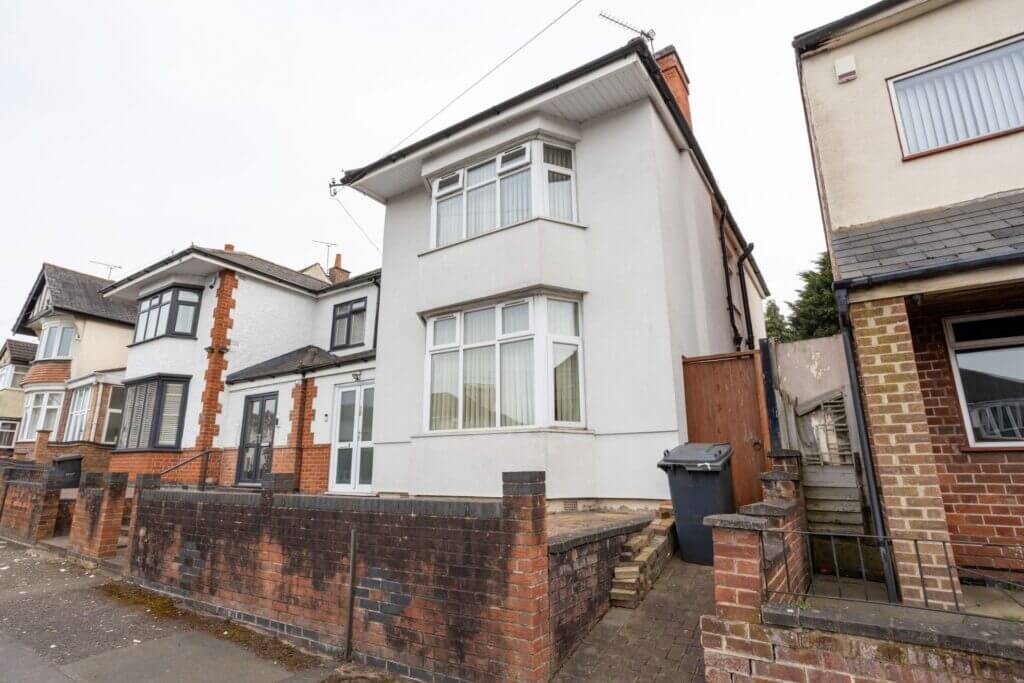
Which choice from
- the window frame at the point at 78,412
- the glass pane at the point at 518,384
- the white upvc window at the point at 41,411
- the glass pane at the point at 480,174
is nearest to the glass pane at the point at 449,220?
the glass pane at the point at 480,174

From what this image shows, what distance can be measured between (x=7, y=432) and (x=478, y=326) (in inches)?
1131

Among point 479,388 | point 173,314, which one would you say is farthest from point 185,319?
point 479,388

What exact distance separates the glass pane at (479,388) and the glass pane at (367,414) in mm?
3441

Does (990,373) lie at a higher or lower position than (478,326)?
lower

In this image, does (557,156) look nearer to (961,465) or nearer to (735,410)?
(735,410)

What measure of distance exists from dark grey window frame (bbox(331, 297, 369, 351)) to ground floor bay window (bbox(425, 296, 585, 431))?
5.92 metres

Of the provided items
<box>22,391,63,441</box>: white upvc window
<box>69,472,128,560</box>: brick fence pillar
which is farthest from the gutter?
<box>22,391,63,441</box>: white upvc window

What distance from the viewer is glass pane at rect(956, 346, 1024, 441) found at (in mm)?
4227

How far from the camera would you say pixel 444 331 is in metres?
8.08

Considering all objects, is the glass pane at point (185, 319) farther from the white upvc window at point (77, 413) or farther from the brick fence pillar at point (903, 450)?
the brick fence pillar at point (903, 450)

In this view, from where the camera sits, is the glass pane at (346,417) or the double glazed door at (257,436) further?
the double glazed door at (257,436)

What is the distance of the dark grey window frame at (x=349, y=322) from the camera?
13214mm

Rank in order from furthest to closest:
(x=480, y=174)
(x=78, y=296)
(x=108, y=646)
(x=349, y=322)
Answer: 1. (x=78, y=296)
2. (x=349, y=322)
3. (x=480, y=174)
4. (x=108, y=646)

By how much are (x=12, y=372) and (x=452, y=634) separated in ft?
102
